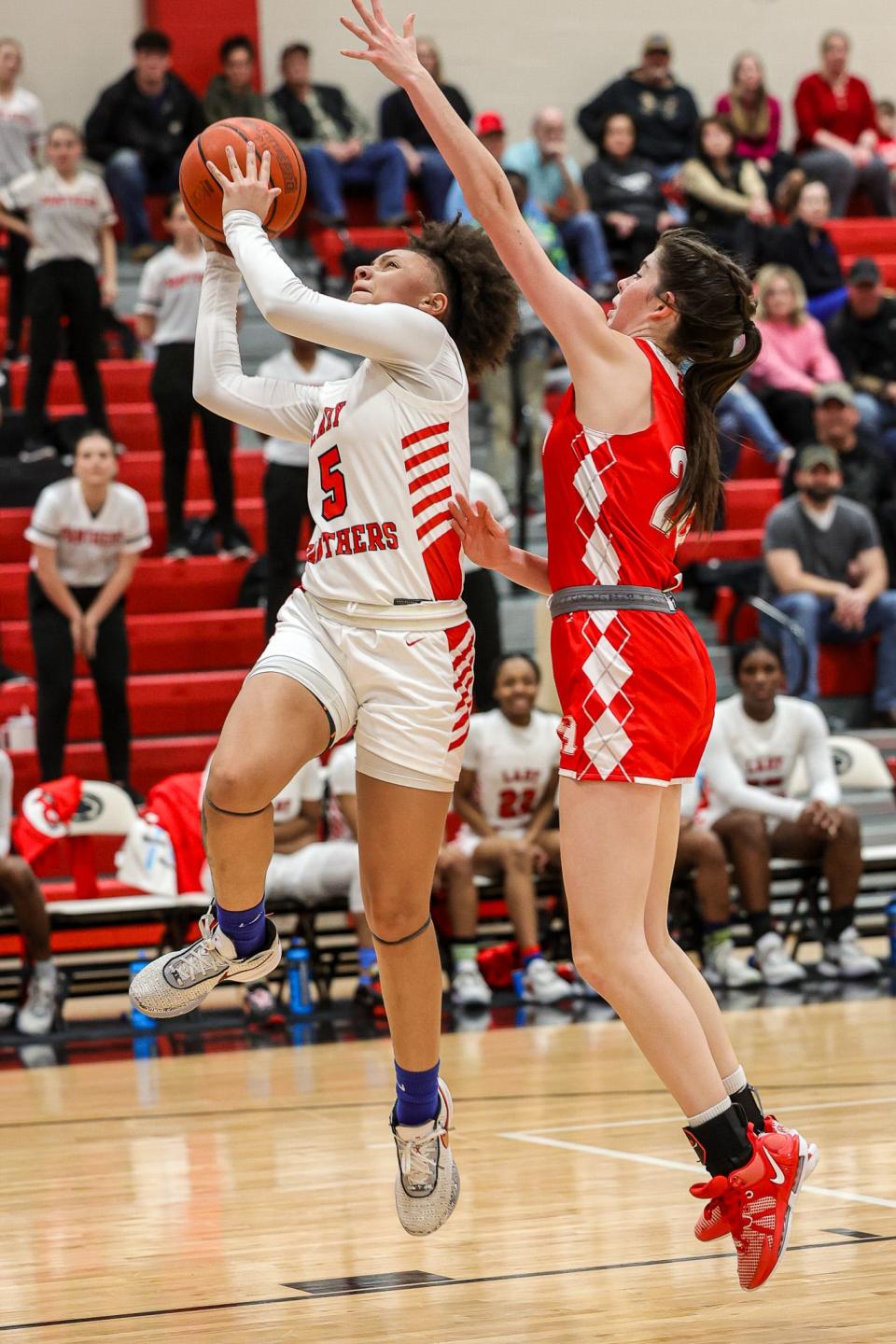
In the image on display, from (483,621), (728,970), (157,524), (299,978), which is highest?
(157,524)

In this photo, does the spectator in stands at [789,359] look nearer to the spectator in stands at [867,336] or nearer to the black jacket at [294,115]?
the spectator in stands at [867,336]

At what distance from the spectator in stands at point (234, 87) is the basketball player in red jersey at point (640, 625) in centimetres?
909

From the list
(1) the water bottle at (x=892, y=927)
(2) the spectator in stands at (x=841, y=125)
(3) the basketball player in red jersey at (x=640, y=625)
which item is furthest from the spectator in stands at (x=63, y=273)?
(3) the basketball player in red jersey at (x=640, y=625)

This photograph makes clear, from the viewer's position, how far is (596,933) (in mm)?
3586

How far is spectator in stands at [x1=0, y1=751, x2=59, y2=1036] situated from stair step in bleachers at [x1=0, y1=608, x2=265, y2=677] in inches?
105

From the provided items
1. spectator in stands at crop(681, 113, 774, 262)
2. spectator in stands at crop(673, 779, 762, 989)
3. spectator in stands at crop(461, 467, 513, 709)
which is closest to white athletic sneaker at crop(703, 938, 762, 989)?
spectator in stands at crop(673, 779, 762, 989)

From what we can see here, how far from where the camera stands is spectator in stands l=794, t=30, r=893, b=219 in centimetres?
1477

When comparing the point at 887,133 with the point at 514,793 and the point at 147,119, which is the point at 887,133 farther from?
the point at 514,793

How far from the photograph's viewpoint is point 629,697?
12.0 ft

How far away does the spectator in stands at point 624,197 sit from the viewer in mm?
13117

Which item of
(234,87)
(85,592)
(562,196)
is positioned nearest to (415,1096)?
(85,592)

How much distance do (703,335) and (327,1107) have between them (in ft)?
10.6

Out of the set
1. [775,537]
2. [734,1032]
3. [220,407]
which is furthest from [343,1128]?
[775,537]

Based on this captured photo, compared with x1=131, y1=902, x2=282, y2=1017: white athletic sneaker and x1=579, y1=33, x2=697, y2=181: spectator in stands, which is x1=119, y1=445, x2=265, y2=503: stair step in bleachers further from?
x1=131, y1=902, x2=282, y2=1017: white athletic sneaker
